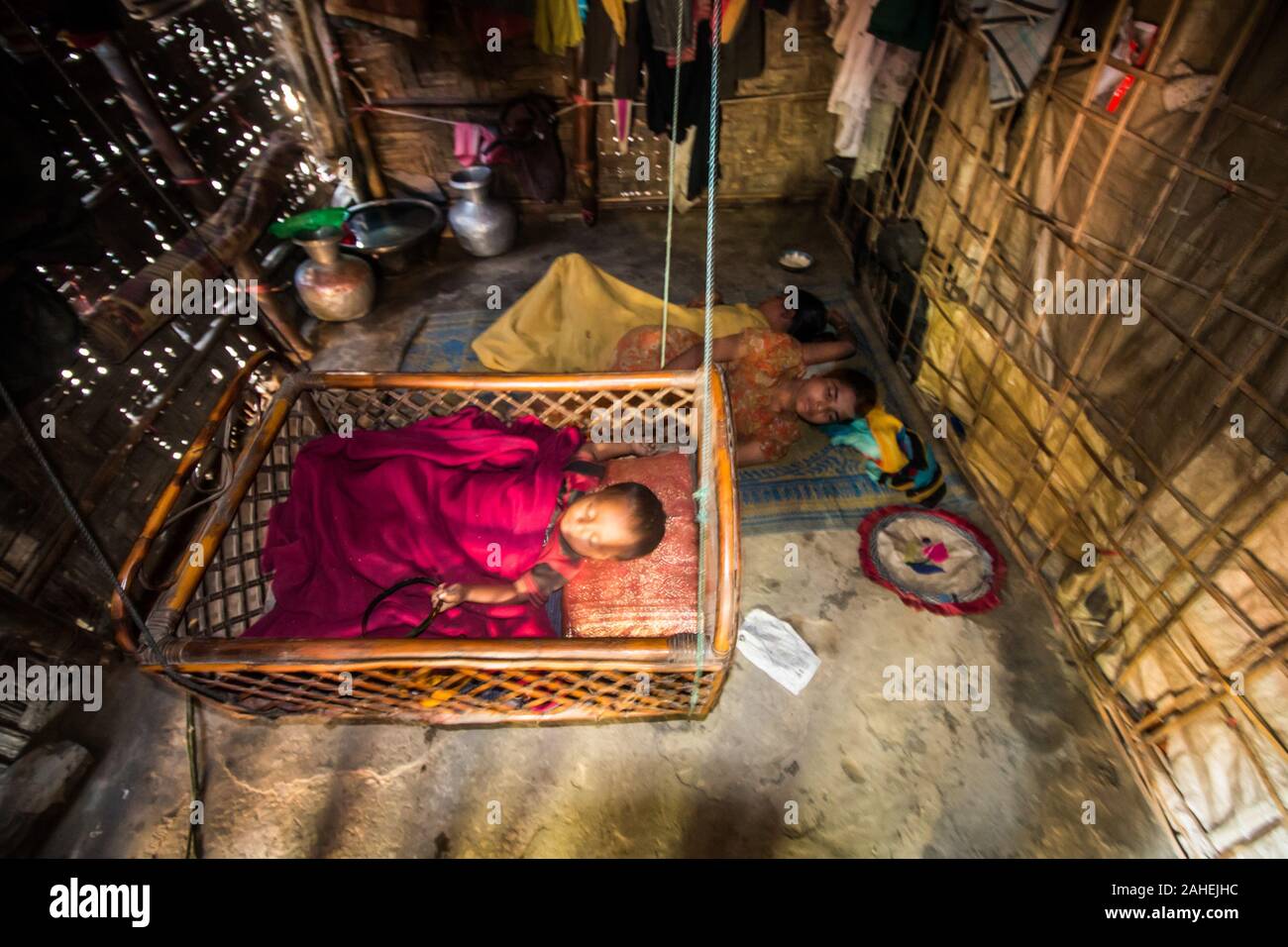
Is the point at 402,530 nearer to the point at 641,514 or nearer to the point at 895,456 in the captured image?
the point at 641,514

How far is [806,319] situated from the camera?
144 inches

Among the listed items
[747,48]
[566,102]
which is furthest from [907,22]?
[566,102]

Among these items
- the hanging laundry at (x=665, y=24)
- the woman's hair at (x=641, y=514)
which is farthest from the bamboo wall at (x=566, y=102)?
the woman's hair at (x=641, y=514)

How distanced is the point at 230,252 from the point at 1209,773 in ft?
16.6

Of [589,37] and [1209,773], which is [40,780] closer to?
[1209,773]

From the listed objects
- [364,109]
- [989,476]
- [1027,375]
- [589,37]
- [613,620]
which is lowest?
[989,476]

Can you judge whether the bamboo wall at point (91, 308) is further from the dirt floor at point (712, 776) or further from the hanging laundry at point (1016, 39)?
the hanging laundry at point (1016, 39)

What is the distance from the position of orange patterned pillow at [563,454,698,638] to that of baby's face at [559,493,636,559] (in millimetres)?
87

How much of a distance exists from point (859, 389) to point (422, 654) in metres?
2.52

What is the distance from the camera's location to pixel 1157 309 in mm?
1922

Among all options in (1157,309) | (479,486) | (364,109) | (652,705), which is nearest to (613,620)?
(652,705)

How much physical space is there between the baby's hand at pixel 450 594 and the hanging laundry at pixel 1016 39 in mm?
2943

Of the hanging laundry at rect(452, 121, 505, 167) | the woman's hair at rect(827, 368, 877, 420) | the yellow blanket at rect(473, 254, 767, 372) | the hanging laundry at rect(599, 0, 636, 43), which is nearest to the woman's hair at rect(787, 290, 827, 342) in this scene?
the yellow blanket at rect(473, 254, 767, 372)

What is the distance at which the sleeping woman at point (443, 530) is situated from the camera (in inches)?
82.4
